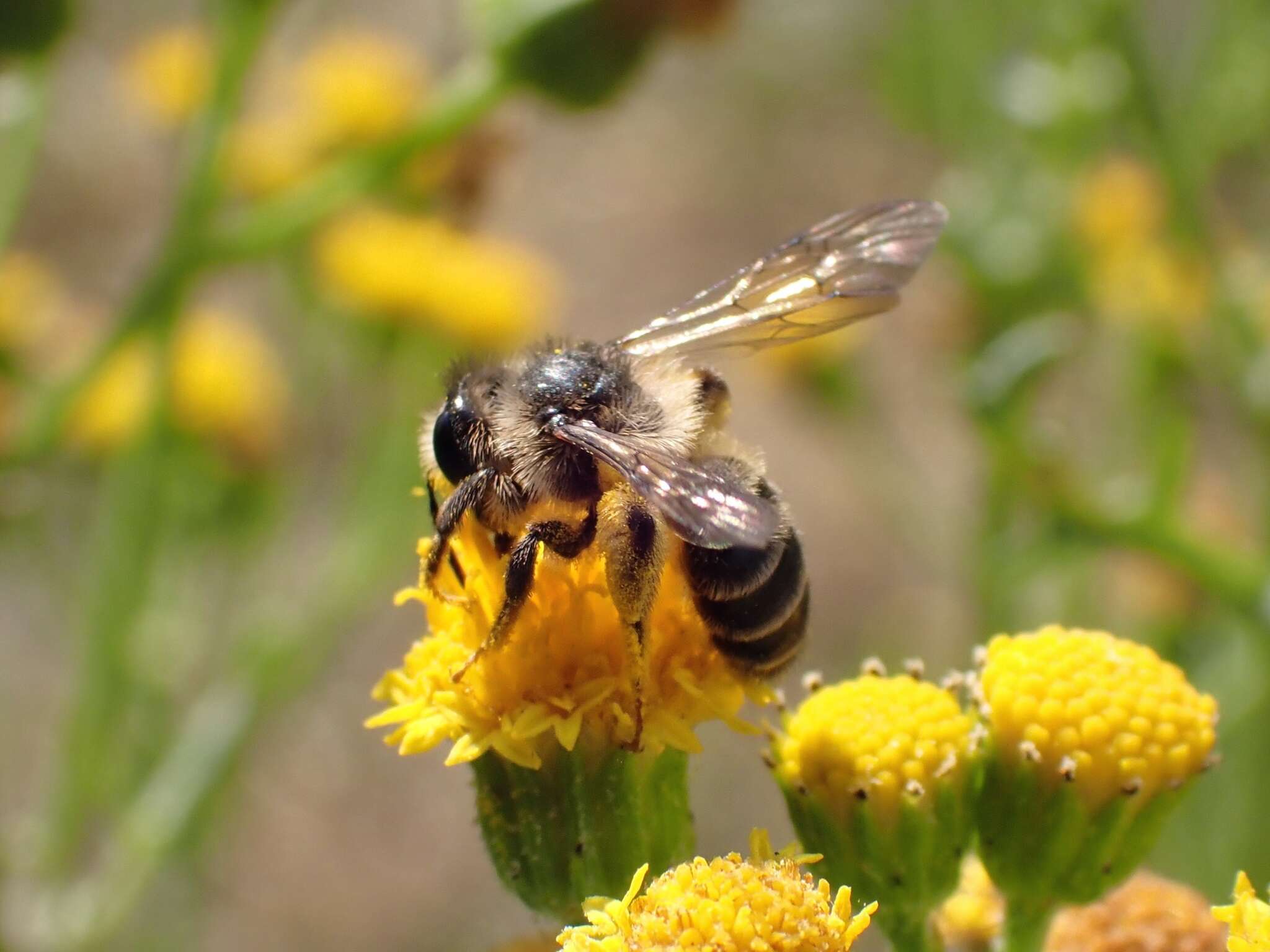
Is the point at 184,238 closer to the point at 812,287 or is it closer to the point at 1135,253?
the point at 812,287

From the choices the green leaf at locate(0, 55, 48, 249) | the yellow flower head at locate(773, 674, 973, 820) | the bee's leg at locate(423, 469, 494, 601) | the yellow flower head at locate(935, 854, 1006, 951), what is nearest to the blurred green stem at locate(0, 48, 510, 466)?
the green leaf at locate(0, 55, 48, 249)

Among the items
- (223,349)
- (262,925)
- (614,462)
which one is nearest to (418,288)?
(223,349)

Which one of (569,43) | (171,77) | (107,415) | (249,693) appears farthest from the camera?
(171,77)

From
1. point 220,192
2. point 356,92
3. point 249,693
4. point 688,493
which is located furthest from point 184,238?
point 356,92

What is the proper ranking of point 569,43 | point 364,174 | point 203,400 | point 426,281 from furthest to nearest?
point 426,281, point 203,400, point 364,174, point 569,43

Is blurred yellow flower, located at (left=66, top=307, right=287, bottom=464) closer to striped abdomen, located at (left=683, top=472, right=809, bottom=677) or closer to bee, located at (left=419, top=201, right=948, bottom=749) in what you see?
bee, located at (left=419, top=201, right=948, bottom=749)

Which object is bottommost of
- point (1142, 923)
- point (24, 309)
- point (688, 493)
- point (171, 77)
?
point (1142, 923)

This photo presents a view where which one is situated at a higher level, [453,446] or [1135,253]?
[1135,253]
